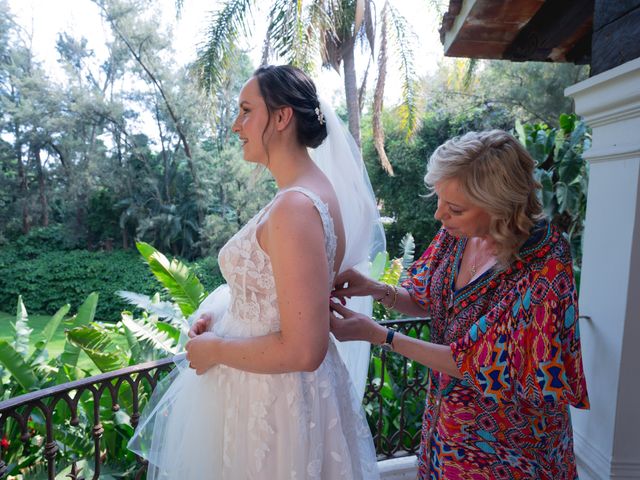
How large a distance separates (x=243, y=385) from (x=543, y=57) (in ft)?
9.06

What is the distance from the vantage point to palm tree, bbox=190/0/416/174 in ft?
30.3

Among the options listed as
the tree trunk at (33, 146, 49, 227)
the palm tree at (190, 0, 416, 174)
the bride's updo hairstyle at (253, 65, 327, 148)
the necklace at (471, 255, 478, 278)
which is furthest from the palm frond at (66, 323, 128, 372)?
the tree trunk at (33, 146, 49, 227)

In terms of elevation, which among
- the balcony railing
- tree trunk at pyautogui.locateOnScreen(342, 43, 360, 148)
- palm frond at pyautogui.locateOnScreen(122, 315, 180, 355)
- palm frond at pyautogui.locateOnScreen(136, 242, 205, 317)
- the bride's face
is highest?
tree trunk at pyautogui.locateOnScreen(342, 43, 360, 148)

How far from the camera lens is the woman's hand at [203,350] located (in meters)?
1.45

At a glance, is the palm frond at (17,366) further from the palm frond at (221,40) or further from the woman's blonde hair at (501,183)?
the palm frond at (221,40)

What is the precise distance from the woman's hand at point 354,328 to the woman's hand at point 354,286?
18cm

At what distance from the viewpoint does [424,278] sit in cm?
191

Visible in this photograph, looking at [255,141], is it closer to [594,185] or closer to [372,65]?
[594,185]

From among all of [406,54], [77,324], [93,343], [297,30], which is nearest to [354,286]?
[93,343]

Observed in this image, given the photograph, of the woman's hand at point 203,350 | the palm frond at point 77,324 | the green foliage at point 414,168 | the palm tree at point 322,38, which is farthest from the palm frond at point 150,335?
the green foliage at point 414,168

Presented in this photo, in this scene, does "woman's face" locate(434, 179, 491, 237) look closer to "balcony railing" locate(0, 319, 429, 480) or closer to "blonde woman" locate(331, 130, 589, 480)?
"blonde woman" locate(331, 130, 589, 480)

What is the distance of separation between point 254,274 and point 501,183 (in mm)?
791

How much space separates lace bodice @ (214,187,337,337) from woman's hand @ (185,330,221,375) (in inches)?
3.5

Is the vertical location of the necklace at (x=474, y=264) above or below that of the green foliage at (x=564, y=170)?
below
